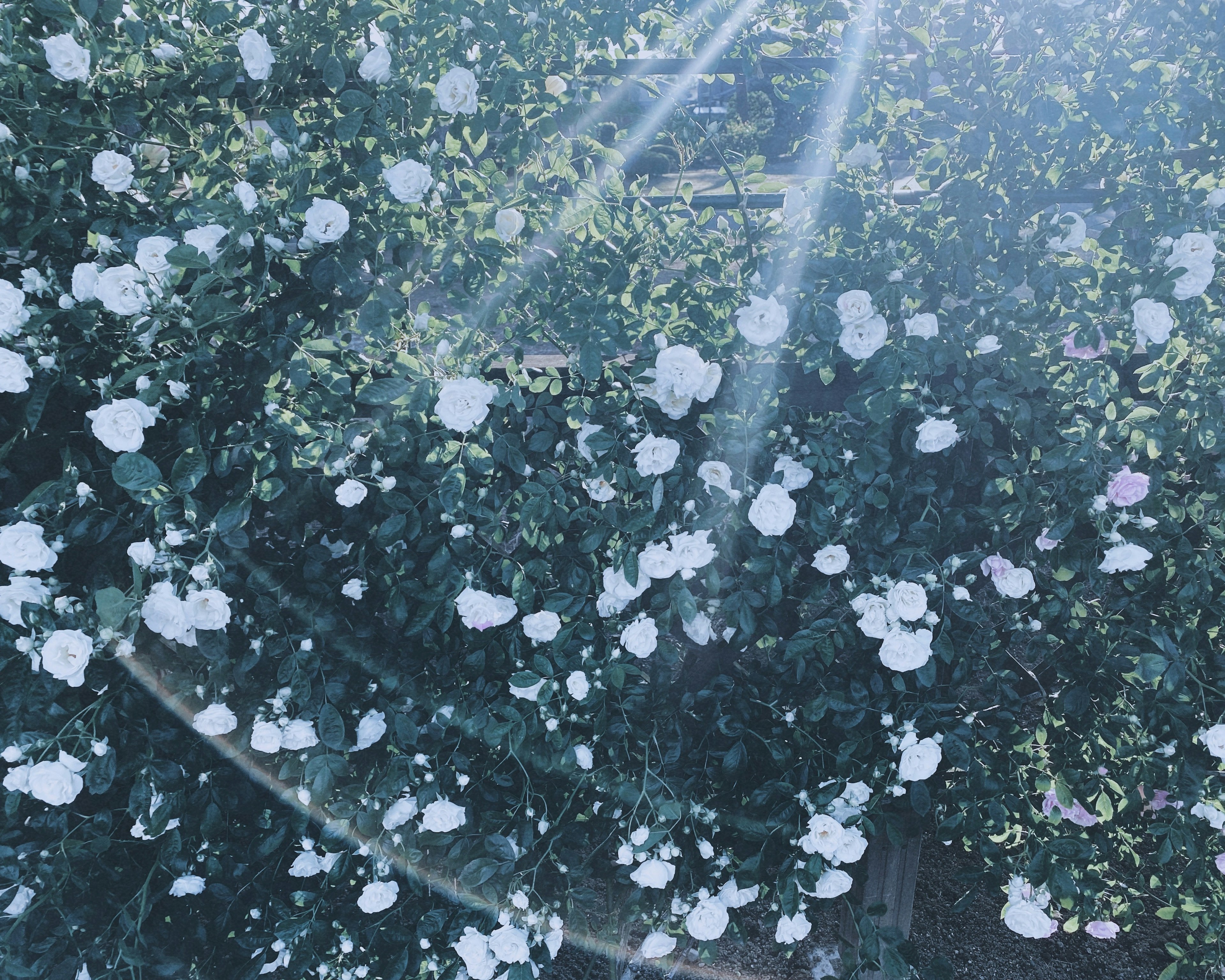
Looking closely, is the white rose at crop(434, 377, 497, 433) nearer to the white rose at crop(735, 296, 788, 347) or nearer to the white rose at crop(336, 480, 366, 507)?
the white rose at crop(336, 480, 366, 507)

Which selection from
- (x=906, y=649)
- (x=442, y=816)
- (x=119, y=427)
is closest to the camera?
(x=119, y=427)

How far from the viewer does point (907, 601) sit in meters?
1.80

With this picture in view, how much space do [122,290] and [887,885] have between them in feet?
8.52

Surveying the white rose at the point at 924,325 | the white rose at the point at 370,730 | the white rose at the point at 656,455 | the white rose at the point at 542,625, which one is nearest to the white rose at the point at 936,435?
the white rose at the point at 924,325

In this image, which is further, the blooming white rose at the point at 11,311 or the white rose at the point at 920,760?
the white rose at the point at 920,760

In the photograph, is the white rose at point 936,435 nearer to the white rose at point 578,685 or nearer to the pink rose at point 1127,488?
the pink rose at point 1127,488

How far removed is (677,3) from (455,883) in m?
2.18

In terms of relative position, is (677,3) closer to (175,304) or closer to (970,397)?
(970,397)

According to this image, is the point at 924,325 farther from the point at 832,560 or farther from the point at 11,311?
the point at 11,311

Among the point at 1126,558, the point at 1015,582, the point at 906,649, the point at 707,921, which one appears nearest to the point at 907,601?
the point at 906,649

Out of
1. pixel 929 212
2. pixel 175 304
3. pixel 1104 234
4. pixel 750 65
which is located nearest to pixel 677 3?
pixel 750 65

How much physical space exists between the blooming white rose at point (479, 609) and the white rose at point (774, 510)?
1.99 ft

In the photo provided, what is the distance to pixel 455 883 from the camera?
2.13 metres

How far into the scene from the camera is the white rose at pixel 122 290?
1.59m
